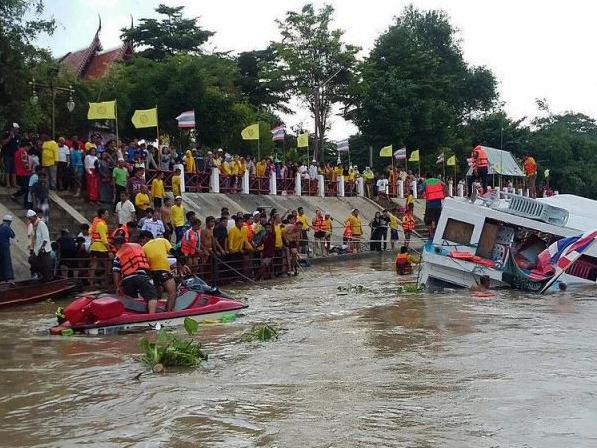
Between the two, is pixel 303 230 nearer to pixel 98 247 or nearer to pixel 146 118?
pixel 146 118

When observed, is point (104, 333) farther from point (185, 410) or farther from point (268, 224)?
point (268, 224)

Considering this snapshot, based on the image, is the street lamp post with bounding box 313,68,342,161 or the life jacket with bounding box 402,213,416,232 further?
the street lamp post with bounding box 313,68,342,161

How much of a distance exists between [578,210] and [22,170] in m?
13.9

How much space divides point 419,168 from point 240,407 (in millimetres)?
42170

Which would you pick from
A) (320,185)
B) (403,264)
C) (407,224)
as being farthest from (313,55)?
(403,264)

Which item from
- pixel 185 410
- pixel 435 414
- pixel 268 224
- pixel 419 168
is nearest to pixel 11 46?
pixel 268 224

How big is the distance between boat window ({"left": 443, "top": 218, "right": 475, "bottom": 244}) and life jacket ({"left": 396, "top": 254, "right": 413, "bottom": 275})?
3683mm

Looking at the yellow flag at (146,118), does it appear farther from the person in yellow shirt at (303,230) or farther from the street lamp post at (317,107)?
the street lamp post at (317,107)

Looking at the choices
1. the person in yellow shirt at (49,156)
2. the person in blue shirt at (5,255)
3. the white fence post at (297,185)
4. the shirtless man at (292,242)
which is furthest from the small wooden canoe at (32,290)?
the white fence post at (297,185)

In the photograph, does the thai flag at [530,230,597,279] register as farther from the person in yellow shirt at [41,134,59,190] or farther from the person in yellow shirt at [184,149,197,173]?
the person in yellow shirt at [184,149,197,173]

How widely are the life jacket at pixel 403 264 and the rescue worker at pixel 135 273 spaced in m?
10.1

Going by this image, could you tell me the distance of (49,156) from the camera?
61.7 feet

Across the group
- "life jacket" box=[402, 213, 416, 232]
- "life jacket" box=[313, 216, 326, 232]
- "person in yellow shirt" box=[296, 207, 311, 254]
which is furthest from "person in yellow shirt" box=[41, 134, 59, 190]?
"life jacket" box=[402, 213, 416, 232]

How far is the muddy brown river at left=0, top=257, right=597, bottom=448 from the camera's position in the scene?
6418 mm
